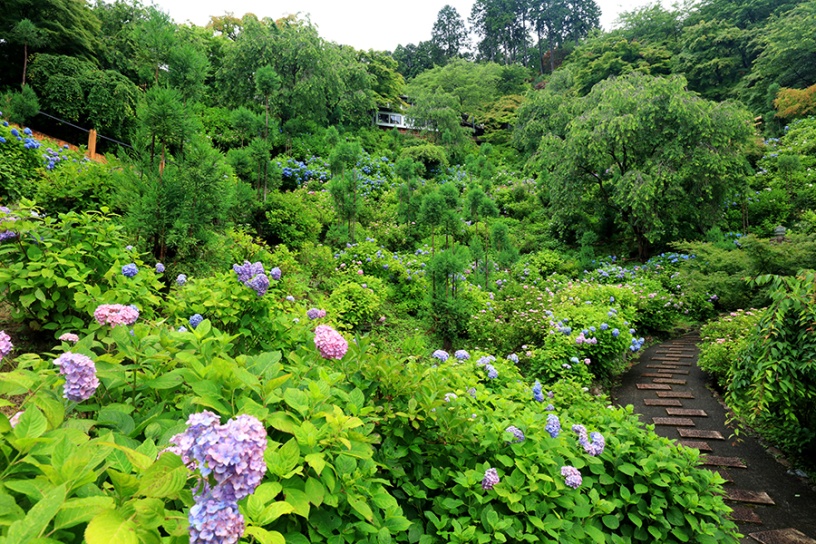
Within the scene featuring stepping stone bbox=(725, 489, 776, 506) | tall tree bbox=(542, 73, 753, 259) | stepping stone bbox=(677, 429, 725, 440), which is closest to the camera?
stepping stone bbox=(725, 489, 776, 506)

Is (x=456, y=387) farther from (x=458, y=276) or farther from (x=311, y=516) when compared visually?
(x=458, y=276)

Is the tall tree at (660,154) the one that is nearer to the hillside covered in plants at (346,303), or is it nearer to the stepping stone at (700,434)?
the hillside covered in plants at (346,303)

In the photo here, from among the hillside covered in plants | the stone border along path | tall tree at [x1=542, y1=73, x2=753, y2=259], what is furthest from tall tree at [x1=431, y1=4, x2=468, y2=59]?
the stone border along path

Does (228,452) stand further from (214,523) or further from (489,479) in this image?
(489,479)

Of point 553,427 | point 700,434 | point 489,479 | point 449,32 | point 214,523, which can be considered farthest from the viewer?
point 449,32

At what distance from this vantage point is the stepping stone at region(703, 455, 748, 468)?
10.7ft

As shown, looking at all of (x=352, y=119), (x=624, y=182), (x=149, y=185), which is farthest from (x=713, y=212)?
(x=352, y=119)

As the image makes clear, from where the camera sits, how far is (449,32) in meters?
36.4

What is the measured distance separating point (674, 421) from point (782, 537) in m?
1.53

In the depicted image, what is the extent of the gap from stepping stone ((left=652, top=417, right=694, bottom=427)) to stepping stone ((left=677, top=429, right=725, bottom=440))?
114 mm

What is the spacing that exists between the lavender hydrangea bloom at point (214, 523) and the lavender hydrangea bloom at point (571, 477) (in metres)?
1.39

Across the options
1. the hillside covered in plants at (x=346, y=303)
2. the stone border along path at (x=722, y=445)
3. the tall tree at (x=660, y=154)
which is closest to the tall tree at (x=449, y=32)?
the hillside covered in plants at (x=346, y=303)

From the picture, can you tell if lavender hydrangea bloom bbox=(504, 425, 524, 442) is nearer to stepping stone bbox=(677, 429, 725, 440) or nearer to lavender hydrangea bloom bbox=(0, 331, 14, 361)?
lavender hydrangea bloom bbox=(0, 331, 14, 361)

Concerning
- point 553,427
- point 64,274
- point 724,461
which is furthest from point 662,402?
point 64,274
